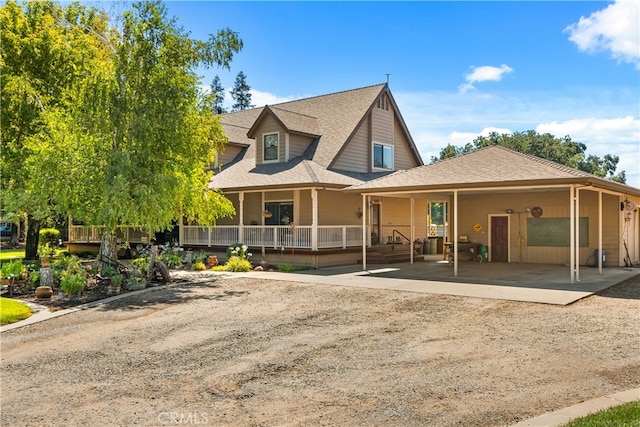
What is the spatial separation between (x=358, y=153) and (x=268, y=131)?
4.19m

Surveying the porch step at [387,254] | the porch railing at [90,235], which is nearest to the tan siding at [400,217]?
the porch step at [387,254]

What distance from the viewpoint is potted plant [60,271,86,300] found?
39.1ft

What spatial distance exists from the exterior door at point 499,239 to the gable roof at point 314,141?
18.9 ft

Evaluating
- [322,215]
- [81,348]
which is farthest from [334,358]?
[322,215]

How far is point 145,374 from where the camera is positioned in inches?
262

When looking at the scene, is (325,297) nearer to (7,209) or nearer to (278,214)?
(278,214)

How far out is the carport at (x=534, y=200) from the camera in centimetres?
1466

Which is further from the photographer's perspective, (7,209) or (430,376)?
(7,209)

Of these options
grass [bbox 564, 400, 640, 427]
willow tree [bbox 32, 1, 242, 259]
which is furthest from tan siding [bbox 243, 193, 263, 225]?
grass [bbox 564, 400, 640, 427]

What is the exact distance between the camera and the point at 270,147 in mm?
22953

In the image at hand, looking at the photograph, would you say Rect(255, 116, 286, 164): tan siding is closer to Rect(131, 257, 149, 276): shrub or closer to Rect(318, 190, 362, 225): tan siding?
Rect(318, 190, 362, 225): tan siding

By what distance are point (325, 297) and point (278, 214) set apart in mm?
10062

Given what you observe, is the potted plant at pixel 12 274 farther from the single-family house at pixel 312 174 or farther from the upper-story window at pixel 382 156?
the upper-story window at pixel 382 156

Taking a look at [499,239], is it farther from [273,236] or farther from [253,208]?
[253,208]
